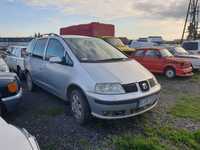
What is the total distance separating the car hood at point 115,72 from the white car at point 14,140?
1937 mm

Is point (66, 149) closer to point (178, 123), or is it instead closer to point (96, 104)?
point (96, 104)

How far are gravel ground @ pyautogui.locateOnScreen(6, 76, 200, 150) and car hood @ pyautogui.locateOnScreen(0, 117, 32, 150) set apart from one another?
1.44 metres

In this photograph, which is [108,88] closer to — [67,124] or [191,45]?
[67,124]

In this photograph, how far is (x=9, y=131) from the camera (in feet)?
7.19

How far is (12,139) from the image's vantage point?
2025mm

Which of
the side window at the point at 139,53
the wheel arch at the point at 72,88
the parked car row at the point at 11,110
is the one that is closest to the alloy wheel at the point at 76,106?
the wheel arch at the point at 72,88

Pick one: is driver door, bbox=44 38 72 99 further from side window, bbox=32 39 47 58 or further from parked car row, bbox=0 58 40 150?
parked car row, bbox=0 58 40 150

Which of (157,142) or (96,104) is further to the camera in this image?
(96,104)

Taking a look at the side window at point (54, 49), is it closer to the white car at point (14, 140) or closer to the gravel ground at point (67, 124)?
the gravel ground at point (67, 124)

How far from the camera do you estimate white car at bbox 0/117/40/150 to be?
1.91 metres

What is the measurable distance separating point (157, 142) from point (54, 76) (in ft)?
8.96

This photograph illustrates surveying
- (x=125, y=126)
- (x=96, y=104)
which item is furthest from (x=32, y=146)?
(x=125, y=126)

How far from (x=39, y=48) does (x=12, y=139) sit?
4606 millimetres

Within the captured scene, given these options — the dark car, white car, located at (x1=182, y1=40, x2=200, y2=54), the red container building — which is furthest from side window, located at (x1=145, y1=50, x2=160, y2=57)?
the dark car
